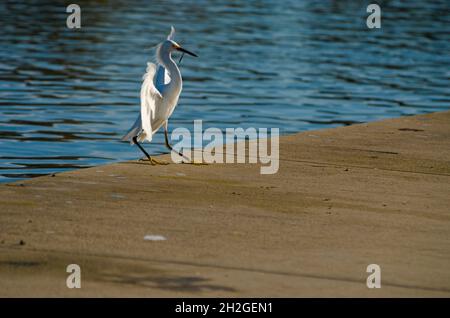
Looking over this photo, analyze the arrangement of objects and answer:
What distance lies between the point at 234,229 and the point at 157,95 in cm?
351

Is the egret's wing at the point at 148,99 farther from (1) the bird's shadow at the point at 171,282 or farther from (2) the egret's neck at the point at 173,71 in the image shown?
(1) the bird's shadow at the point at 171,282

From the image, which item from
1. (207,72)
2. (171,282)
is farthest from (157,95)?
(207,72)

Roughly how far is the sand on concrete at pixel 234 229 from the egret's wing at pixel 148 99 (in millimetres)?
412

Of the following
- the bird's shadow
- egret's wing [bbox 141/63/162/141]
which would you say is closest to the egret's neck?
egret's wing [bbox 141/63/162/141]

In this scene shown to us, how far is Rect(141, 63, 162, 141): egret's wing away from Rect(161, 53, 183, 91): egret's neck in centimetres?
32

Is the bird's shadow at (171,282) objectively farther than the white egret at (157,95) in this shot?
No

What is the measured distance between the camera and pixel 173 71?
11.4 m

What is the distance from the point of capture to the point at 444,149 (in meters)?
11.9

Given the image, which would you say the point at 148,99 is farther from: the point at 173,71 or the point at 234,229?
the point at 234,229

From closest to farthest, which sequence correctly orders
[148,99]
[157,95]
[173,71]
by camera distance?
1. [148,99]
2. [157,95]
3. [173,71]

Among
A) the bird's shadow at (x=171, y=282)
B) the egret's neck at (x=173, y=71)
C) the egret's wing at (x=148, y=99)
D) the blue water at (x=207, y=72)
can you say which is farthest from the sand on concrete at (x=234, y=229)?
the blue water at (x=207, y=72)

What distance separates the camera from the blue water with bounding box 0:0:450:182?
49.0 feet

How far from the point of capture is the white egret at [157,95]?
10695mm
